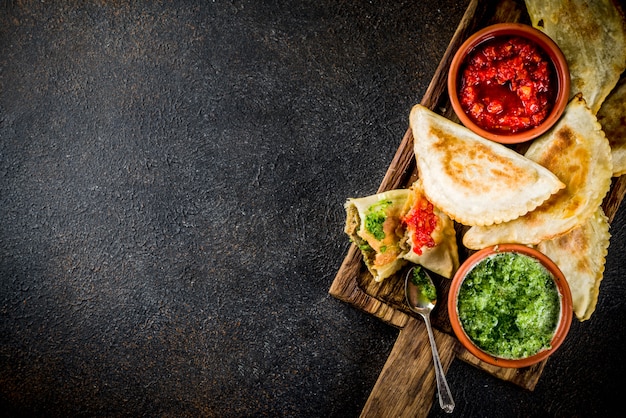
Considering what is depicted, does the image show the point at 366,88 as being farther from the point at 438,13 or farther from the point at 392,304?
the point at 392,304

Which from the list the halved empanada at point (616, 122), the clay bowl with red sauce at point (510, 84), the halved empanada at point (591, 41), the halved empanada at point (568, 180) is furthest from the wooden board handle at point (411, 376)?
the halved empanada at point (591, 41)

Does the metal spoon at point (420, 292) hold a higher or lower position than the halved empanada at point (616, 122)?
lower

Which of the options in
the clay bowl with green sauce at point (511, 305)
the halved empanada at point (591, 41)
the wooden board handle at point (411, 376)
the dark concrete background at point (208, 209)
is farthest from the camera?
the dark concrete background at point (208, 209)

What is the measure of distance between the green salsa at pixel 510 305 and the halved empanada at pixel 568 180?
122mm

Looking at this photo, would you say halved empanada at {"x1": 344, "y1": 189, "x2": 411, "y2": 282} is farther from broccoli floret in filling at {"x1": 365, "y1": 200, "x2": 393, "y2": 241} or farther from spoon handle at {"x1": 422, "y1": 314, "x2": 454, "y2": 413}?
spoon handle at {"x1": 422, "y1": 314, "x2": 454, "y2": 413}

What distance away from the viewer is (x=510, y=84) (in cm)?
205

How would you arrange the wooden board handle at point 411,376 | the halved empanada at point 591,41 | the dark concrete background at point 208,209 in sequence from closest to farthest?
the halved empanada at point 591,41, the wooden board handle at point 411,376, the dark concrete background at point 208,209

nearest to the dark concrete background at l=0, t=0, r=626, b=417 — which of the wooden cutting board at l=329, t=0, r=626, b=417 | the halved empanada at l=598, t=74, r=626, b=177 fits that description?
the wooden cutting board at l=329, t=0, r=626, b=417

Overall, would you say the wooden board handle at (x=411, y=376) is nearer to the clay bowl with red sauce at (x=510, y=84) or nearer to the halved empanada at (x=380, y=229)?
the halved empanada at (x=380, y=229)

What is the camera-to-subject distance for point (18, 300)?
288 cm

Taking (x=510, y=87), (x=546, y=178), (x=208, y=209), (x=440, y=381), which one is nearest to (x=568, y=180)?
(x=546, y=178)

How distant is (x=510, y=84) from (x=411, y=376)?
1.39 metres

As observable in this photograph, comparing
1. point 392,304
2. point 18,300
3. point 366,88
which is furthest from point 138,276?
point 366,88

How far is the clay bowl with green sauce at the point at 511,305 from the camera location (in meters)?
1.97
